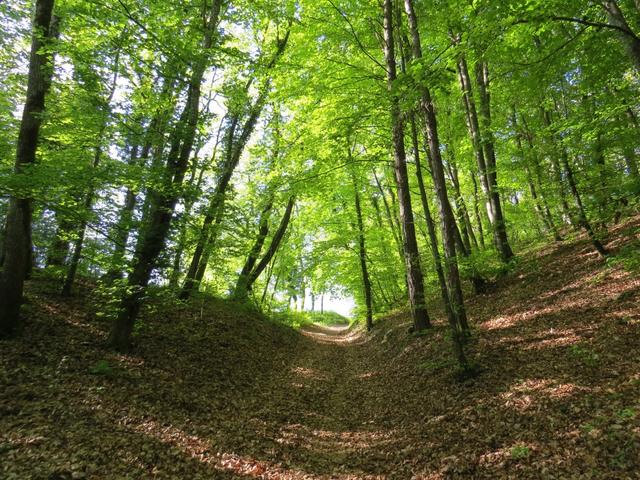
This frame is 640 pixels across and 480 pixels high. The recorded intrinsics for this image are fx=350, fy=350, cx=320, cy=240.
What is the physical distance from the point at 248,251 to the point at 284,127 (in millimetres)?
5838

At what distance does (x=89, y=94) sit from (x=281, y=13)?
700 centimetres

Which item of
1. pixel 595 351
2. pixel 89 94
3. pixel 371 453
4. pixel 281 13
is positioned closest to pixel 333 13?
pixel 281 13

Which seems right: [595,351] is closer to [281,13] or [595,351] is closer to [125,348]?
[125,348]

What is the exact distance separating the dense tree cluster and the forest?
8 centimetres

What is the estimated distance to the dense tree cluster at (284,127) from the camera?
23.0 feet

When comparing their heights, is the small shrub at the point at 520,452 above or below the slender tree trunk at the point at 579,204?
below

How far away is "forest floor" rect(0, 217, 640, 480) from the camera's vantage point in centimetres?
455

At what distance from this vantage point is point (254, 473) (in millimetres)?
5223

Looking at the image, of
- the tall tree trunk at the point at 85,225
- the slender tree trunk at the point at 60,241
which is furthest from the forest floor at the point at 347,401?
the slender tree trunk at the point at 60,241

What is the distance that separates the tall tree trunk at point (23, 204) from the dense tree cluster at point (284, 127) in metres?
0.04

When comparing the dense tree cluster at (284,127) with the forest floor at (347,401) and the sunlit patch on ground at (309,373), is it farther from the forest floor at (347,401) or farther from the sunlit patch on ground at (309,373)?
the sunlit patch on ground at (309,373)

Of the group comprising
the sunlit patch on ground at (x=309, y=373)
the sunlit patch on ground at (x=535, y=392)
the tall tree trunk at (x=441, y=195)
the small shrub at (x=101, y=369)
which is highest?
the tall tree trunk at (x=441, y=195)

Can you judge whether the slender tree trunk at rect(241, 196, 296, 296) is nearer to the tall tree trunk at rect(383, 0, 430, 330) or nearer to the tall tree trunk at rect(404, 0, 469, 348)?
the tall tree trunk at rect(383, 0, 430, 330)

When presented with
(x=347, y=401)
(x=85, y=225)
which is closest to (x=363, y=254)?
(x=347, y=401)
